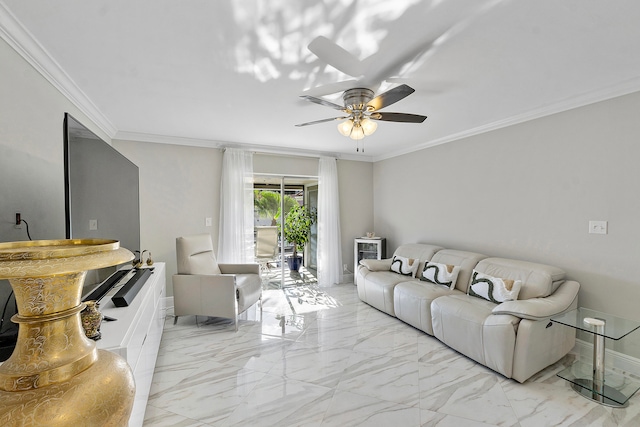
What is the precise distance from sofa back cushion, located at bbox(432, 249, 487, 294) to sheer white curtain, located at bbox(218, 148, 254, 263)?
2.75m

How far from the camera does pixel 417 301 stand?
318 centimetres

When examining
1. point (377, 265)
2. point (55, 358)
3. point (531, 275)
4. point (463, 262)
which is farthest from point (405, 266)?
point (55, 358)

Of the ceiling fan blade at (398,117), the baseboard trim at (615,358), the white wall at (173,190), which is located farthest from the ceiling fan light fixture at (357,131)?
the baseboard trim at (615,358)

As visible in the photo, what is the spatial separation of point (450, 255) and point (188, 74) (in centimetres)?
342

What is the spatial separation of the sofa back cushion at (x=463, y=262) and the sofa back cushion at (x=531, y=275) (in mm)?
268

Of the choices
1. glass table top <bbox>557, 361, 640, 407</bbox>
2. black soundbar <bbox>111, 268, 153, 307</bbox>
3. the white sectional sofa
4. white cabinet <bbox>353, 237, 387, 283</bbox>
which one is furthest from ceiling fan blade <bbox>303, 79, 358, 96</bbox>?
white cabinet <bbox>353, 237, 387, 283</bbox>

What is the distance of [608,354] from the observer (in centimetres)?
259

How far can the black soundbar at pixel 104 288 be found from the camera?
172cm

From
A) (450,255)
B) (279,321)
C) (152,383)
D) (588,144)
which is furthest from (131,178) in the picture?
(588,144)

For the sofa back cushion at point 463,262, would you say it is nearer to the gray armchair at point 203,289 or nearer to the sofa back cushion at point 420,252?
the sofa back cushion at point 420,252

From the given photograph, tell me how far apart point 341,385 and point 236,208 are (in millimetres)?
2900

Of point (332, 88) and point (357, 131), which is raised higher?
point (332, 88)

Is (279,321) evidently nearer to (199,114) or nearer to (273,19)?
(199,114)

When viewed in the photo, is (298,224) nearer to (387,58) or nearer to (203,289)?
(203,289)
